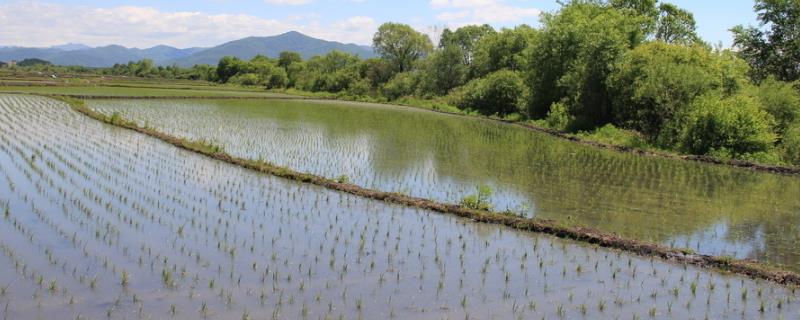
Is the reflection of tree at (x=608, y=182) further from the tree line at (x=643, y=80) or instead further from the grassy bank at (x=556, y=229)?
the tree line at (x=643, y=80)

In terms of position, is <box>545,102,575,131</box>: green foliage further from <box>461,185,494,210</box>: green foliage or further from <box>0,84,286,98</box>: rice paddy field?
<box>0,84,286,98</box>: rice paddy field


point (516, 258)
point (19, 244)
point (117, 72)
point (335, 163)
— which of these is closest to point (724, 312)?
point (516, 258)

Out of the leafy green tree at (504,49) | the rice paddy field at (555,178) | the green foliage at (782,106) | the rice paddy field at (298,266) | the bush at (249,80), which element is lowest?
the rice paddy field at (298,266)

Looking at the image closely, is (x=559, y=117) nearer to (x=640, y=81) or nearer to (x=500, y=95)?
(x=640, y=81)

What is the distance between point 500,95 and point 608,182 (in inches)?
1100

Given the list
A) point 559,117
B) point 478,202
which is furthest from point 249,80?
point 478,202

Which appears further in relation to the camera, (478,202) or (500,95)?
(500,95)

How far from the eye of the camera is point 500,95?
43125mm

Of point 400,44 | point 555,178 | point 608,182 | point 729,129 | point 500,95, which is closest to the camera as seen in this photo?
point 608,182

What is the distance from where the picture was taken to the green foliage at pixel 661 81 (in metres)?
25.0

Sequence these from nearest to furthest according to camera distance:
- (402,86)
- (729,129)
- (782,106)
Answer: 1. (729,129)
2. (782,106)
3. (402,86)

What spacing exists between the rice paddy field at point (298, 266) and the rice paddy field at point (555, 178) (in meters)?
1.93

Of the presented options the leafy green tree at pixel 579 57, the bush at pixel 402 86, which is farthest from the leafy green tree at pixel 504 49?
the leafy green tree at pixel 579 57

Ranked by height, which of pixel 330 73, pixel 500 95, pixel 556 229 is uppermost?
pixel 330 73
